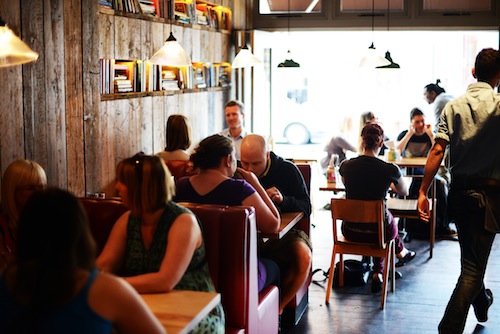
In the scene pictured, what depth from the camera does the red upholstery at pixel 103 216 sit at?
12.2 feet

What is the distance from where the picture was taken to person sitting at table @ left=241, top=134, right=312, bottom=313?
4707mm

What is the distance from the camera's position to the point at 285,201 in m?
4.77

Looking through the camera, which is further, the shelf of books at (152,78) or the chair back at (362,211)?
the shelf of books at (152,78)

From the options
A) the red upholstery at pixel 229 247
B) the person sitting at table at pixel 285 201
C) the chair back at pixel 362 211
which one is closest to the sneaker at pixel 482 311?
the chair back at pixel 362 211

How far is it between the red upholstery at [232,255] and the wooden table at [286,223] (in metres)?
0.57

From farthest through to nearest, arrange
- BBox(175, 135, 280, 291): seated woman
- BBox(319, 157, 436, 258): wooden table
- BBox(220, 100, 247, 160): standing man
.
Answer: BBox(220, 100, 247, 160): standing man → BBox(319, 157, 436, 258): wooden table → BBox(175, 135, 280, 291): seated woman

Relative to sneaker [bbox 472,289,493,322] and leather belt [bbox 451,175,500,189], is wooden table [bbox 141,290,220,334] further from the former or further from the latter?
sneaker [bbox 472,289,493,322]

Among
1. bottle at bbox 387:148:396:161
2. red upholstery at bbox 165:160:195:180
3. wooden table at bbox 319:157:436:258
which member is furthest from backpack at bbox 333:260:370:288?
bottle at bbox 387:148:396:161

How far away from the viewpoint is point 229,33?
967 centimetres

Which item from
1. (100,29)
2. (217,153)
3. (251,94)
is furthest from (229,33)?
(217,153)

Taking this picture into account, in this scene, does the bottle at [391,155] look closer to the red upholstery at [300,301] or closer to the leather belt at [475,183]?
the red upholstery at [300,301]

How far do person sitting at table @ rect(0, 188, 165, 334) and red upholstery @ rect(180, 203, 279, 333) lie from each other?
1.48m

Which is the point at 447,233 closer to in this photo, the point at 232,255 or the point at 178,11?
the point at 178,11

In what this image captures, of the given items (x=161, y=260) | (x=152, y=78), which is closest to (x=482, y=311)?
(x=161, y=260)
